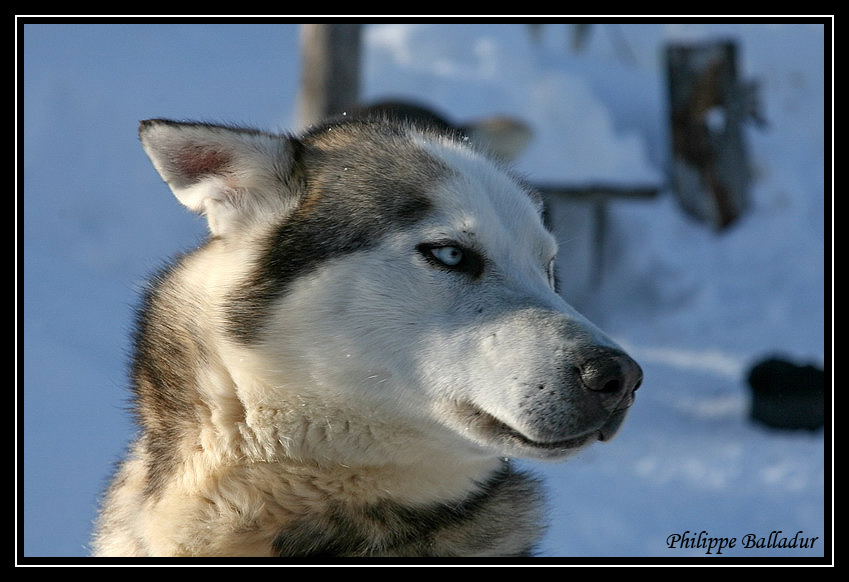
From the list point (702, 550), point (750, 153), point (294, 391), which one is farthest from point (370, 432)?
point (750, 153)

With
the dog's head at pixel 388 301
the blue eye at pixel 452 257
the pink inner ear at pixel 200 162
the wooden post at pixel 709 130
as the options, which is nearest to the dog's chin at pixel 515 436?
the dog's head at pixel 388 301

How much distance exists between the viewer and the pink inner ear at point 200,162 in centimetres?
239

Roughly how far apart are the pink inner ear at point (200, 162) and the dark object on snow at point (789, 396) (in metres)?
4.97

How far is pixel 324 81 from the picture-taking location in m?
6.97

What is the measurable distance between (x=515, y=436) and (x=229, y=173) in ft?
3.30

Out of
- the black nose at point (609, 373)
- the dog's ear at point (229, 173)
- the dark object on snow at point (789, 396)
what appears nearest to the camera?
the black nose at point (609, 373)

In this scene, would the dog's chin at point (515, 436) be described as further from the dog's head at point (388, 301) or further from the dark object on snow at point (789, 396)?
the dark object on snow at point (789, 396)

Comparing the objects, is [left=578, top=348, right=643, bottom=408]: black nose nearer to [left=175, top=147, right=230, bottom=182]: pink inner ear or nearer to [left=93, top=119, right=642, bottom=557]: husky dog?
[left=93, top=119, right=642, bottom=557]: husky dog

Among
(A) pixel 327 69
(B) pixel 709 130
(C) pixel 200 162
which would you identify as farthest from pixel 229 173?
(B) pixel 709 130

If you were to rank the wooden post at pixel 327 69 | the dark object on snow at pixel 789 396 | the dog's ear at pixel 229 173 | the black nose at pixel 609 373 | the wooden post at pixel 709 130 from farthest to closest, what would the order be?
the wooden post at pixel 709 130, the wooden post at pixel 327 69, the dark object on snow at pixel 789 396, the dog's ear at pixel 229 173, the black nose at pixel 609 373

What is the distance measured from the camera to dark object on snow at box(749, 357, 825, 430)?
6.24 meters

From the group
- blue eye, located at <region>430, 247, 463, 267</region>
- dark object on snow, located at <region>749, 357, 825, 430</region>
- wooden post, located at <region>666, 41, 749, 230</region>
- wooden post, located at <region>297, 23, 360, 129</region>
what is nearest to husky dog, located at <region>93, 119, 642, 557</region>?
blue eye, located at <region>430, 247, 463, 267</region>
